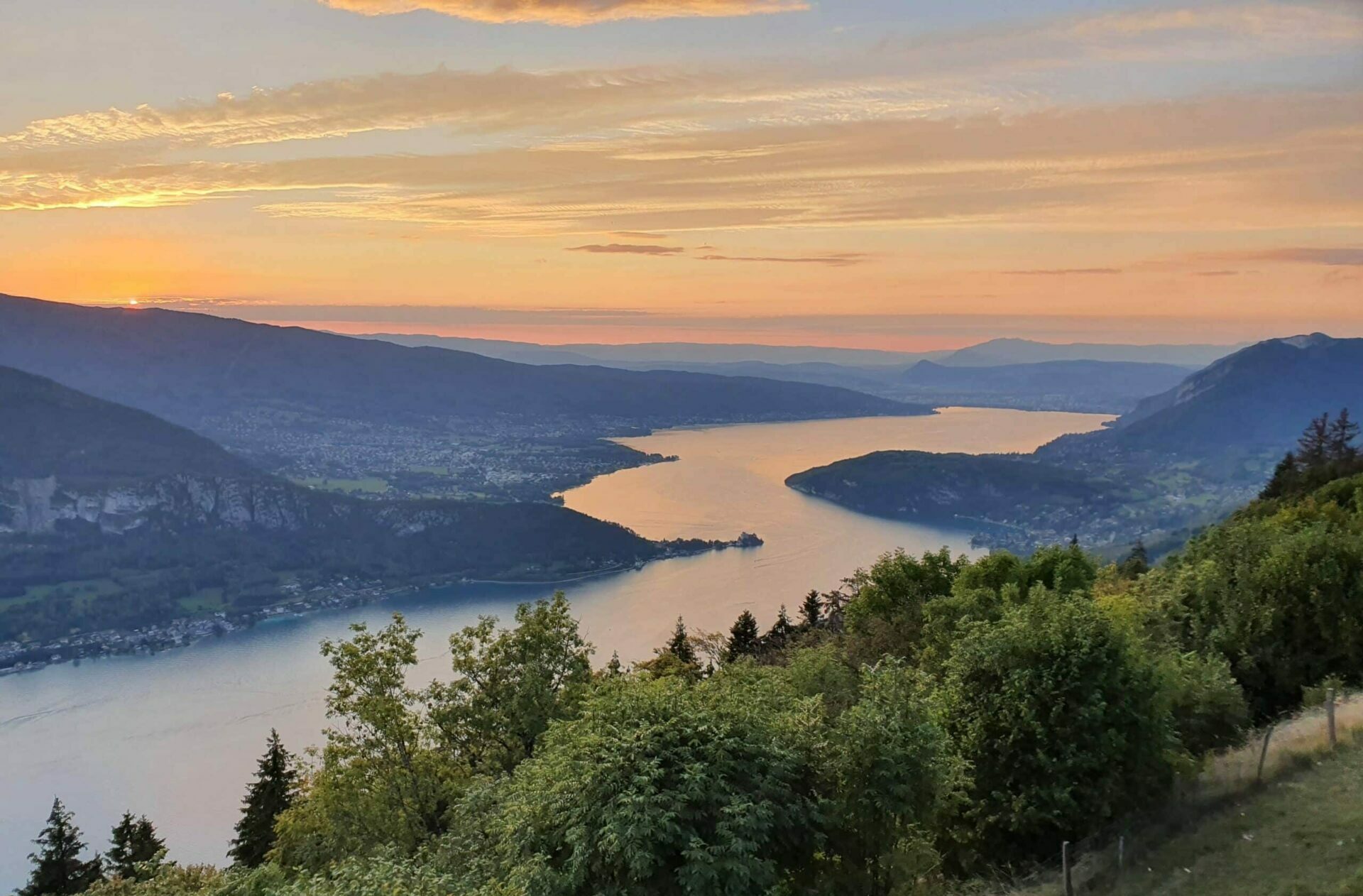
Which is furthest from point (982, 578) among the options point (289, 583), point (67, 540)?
point (67, 540)

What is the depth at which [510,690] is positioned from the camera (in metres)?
18.1

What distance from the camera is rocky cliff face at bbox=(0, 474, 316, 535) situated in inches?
4338

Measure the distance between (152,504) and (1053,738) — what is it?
126 meters

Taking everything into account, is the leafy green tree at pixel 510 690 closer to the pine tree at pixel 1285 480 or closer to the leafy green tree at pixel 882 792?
the leafy green tree at pixel 882 792

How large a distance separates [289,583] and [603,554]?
34530 millimetres

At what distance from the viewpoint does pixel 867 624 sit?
→ 25250mm

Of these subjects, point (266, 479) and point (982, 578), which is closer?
point (982, 578)

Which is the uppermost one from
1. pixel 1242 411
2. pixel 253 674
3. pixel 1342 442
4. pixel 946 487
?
pixel 1242 411

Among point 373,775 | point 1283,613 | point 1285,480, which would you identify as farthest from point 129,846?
point 1285,480

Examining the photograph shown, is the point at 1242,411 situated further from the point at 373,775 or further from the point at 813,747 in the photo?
the point at 813,747

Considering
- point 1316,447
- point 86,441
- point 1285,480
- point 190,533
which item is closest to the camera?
point 1285,480

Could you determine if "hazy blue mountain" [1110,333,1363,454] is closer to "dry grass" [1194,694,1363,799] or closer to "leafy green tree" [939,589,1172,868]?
"dry grass" [1194,694,1363,799]

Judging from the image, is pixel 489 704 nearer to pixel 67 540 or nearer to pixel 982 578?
pixel 982 578

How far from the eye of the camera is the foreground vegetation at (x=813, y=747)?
955 cm
